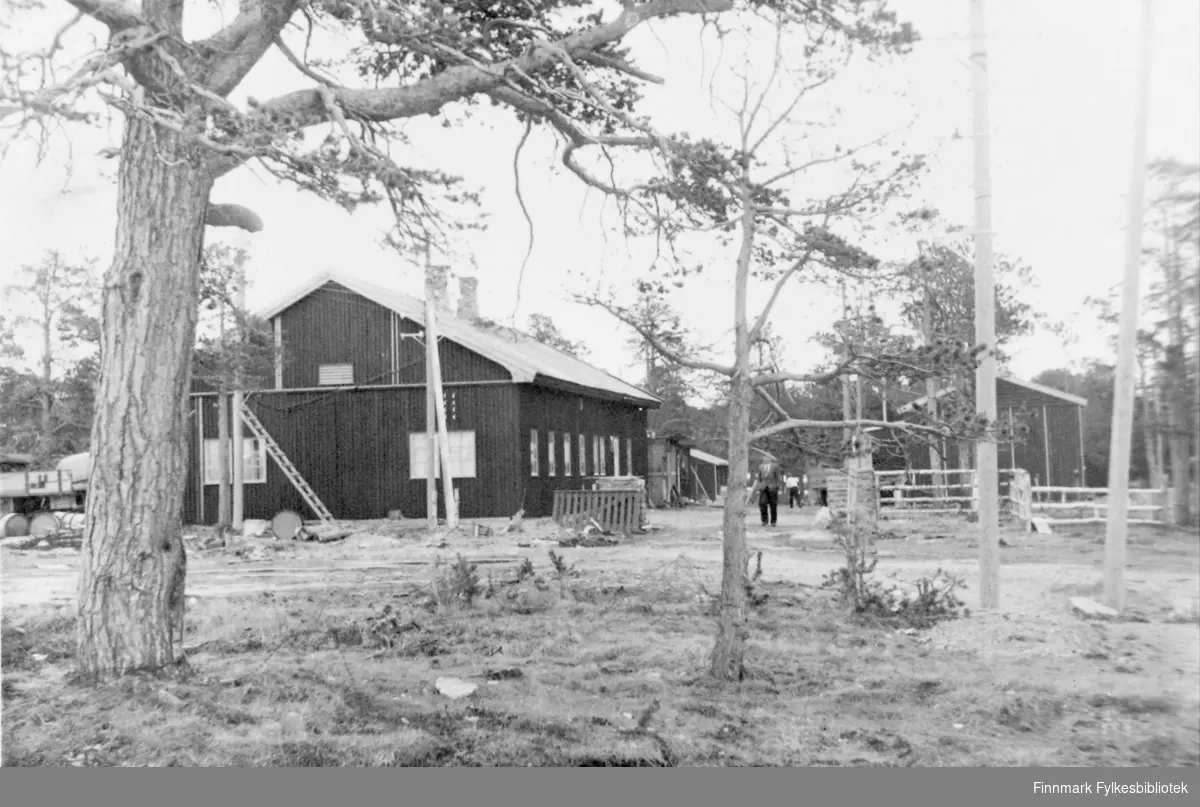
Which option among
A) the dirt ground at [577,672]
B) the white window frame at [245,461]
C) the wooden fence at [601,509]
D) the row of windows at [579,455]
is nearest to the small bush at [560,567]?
the dirt ground at [577,672]

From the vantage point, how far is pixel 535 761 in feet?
11.7

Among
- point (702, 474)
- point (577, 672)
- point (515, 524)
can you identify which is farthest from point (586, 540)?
point (577, 672)

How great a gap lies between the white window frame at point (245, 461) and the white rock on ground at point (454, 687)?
4.62 ft

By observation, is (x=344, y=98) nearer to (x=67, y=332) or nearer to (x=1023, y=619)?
(x=67, y=332)

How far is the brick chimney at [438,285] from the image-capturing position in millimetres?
4262

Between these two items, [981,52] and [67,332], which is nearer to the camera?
[981,52]

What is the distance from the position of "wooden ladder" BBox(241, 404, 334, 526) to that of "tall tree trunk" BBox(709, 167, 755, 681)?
1.94m

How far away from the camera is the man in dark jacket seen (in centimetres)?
685

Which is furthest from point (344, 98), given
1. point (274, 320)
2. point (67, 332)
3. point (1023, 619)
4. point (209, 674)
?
point (1023, 619)

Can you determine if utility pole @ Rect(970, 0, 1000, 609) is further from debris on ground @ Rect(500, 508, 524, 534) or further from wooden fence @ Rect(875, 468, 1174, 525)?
debris on ground @ Rect(500, 508, 524, 534)

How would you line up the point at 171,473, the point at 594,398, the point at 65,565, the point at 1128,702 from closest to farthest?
1. the point at 1128,702
2. the point at 171,473
3. the point at 65,565
4. the point at 594,398

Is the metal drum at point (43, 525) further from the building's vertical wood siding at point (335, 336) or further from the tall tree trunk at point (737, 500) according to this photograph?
the tall tree trunk at point (737, 500)

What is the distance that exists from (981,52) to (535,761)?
3.40m

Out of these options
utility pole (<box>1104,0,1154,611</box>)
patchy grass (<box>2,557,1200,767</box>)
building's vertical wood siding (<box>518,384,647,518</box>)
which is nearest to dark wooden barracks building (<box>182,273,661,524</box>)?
building's vertical wood siding (<box>518,384,647,518</box>)
